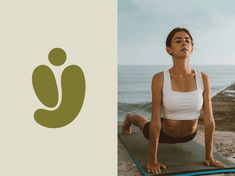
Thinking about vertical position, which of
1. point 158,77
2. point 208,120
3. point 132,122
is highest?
point 158,77

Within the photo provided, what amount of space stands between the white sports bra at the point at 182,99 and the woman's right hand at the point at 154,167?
0.29 metres

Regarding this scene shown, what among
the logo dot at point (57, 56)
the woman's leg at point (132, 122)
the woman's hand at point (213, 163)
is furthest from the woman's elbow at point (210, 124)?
the logo dot at point (57, 56)

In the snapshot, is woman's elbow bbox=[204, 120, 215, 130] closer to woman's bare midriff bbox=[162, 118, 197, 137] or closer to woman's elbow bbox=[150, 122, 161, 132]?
woman's bare midriff bbox=[162, 118, 197, 137]

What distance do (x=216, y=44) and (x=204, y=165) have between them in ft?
4.32

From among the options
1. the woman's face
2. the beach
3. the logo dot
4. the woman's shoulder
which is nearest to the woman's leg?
the beach

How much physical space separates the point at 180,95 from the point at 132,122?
1.84ft

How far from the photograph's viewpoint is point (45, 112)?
157cm

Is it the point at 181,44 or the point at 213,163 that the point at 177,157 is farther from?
the point at 181,44

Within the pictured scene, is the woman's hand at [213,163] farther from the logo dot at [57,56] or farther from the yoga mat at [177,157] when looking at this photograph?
the logo dot at [57,56]

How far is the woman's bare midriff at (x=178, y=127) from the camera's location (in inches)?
72.3

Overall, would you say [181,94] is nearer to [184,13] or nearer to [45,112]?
[45,112]

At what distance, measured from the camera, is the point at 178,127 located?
6.07 ft

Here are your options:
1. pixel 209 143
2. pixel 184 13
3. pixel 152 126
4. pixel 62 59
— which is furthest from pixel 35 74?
pixel 184 13

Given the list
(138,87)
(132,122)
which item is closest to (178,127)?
(132,122)
